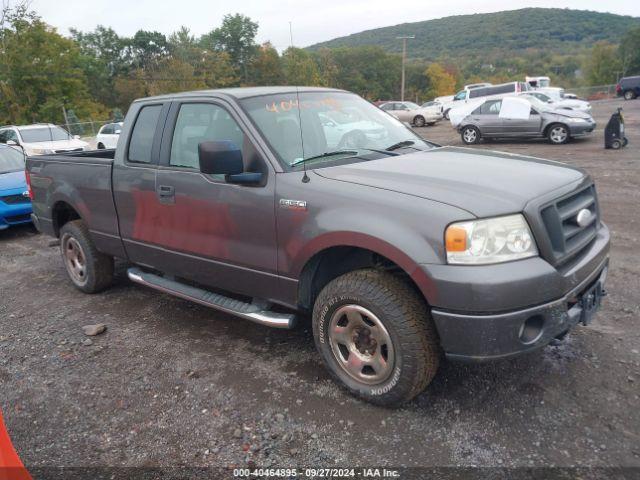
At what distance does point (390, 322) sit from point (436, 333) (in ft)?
0.89

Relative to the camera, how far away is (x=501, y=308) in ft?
8.16

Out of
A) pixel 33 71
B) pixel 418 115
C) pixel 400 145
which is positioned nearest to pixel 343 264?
pixel 400 145

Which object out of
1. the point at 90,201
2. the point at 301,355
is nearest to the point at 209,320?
the point at 301,355

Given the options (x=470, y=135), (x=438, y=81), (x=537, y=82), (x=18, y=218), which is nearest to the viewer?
(x=18, y=218)

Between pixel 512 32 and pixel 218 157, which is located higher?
pixel 512 32

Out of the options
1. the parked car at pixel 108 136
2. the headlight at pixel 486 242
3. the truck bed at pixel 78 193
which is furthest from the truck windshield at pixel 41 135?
the headlight at pixel 486 242

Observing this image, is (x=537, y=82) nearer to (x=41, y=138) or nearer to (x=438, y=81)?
(x=41, y=138)

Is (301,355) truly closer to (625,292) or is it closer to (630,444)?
(630,444)

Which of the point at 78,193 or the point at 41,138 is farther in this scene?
the point at 41,138

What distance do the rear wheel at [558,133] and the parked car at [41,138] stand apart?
14.2m

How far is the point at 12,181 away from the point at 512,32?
135 m

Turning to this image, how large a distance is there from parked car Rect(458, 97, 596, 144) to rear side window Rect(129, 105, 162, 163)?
14422mm

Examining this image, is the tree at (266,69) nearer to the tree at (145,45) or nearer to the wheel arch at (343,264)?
the tree at (145,45)

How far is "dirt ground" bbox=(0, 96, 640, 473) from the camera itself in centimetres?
267
